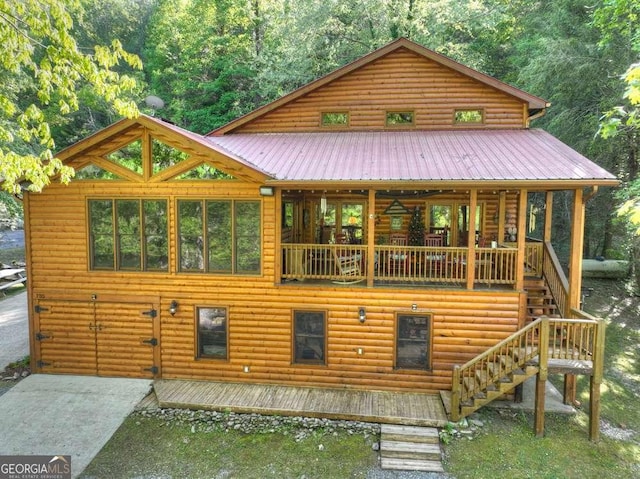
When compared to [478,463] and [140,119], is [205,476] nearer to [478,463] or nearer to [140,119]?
[478,463]

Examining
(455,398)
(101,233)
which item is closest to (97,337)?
(101,233)

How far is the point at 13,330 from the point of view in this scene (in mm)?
13281

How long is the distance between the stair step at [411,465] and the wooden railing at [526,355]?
52.4 inches

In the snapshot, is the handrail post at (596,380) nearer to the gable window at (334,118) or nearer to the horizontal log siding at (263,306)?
the horizontal log siding at (263,306)

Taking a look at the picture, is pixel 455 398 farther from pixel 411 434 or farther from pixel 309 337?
pixel 309 337

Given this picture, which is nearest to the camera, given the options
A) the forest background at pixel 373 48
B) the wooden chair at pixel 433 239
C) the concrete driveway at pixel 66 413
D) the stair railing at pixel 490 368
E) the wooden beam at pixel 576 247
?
the concrete driveway at pixel 66 413

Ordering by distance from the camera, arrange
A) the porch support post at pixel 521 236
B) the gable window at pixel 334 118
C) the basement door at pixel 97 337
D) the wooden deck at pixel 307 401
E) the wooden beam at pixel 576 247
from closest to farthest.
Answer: the wooden deck at pixel 307 401 < the porch support post at pixel 521 236 < the wooden beam at pixel 576 247 < the basement door at pixel 97 337 < the gable window at pixel 334 118

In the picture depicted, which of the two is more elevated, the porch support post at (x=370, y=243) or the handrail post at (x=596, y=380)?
the porch support post at (x=370, y=243)

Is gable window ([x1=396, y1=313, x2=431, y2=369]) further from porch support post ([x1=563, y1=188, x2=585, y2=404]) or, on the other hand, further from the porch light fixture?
the porch light fixture

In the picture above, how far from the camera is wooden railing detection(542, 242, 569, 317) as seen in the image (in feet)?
30.6

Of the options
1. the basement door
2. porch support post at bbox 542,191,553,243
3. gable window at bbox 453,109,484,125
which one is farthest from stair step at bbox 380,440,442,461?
gable window at bbox 453,109,484,125

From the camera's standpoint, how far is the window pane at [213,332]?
31.9ft

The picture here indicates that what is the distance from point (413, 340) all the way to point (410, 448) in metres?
2.51

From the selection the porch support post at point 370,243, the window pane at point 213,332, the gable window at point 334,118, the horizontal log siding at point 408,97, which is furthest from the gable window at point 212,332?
the gable window at point 334,118
